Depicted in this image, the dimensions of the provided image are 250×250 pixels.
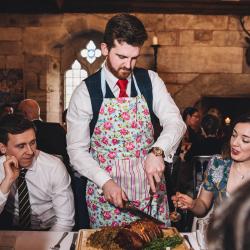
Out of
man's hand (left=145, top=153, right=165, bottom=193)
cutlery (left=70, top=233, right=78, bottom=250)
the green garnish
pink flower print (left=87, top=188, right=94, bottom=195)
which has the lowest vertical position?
cutlery (left=70, top=233, right=78, bottom=250)

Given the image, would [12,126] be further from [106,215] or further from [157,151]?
[157,151]

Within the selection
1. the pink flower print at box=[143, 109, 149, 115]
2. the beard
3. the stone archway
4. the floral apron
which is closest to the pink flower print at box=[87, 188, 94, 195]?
the floral apron

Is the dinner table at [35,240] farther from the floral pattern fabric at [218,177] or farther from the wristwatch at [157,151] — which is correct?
the floral pattern fabric at [218,177]

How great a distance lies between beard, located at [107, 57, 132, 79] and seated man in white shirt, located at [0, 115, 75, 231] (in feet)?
2.32

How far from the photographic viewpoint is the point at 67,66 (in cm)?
713

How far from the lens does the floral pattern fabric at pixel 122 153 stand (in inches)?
84.0

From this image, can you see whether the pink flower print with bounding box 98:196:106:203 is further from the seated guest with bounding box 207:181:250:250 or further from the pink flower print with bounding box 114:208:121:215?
the seated guest with bounding box 207:181:250:250

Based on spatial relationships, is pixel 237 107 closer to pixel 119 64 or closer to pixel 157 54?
pixel 157 54

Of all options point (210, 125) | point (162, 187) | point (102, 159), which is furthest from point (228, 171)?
point (210, 125)

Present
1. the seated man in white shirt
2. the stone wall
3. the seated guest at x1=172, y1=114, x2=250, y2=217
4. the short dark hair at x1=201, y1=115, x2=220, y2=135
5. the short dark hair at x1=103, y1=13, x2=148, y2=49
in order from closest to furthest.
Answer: the short dark hair at x1=103, y1=13, x2=148, y2=49 → the seated guest at x1=172, y1=114, x2=250, y2=217 → the seated man in white shirt → the short dark hair at x1=201, y1=115, x2=220, y2=135 → the stone wall

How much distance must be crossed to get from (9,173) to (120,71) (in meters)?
0.82

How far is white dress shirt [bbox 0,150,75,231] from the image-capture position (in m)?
2.39

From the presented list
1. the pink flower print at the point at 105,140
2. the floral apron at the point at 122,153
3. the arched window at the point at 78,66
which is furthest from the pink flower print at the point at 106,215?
the arched window at the point at 78,66

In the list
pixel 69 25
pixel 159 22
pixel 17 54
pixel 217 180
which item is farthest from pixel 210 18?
pixel 217 180
